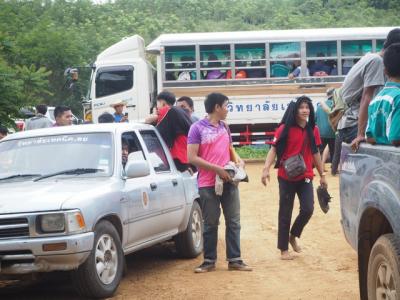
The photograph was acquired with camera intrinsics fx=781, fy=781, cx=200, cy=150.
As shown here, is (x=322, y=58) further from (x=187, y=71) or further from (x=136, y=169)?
(x=136, y=169)

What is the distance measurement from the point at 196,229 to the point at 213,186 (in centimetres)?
130

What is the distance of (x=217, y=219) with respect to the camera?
27.5 feet

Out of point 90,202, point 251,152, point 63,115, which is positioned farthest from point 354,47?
point 90,202

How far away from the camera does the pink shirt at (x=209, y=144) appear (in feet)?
27.2

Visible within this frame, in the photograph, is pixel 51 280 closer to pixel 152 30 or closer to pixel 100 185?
pixel 100 185

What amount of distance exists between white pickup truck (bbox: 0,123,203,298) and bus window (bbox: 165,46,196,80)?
13.5 meters

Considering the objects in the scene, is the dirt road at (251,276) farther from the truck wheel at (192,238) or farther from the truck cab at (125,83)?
the truck cab at (125,83)

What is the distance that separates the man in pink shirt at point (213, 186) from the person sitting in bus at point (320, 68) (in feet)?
48.4

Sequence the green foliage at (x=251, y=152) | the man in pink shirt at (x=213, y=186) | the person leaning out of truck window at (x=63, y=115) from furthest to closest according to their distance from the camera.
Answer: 1. the green foliage at (x=251, y=152)
2. the person leaning out of truck window at (x=63, y=115)
3. the man in pink shirt at (x=213, y=186)

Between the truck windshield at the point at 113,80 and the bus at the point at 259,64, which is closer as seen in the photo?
the bus at the point at 259,64

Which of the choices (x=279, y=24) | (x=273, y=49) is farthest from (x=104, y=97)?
(x=279, y=24)

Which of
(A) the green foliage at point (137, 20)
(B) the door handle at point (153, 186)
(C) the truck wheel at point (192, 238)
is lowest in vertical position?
(C) the truck wheel at point (192, 238)

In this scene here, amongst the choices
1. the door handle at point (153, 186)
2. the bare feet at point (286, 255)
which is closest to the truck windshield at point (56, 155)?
the door handle at point (153, 186)

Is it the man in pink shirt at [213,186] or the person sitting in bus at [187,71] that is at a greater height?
the person sitting in bus at [187,71]
